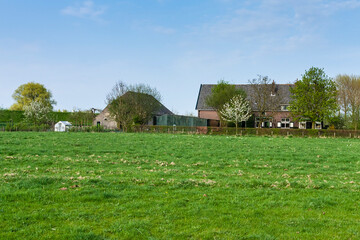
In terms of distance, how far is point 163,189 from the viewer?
826 cm

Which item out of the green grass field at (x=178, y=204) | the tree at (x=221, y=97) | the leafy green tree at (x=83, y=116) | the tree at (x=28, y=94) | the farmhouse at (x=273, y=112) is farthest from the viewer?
the tree at (x=28, y=94)

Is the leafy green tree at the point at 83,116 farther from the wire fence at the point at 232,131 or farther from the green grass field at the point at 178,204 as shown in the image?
the green grass field at the point at 178,204

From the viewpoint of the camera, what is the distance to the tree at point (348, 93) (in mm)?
54581

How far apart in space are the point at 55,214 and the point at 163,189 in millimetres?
3012

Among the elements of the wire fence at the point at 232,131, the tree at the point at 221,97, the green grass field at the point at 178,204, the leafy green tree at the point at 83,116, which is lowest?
the green grass field at the point at 178,204

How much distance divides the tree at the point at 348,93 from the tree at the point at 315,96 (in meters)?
8.27

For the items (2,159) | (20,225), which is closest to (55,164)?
(2,159)

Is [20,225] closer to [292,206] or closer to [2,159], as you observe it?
[292,206]

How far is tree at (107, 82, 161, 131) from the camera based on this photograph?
161 ft

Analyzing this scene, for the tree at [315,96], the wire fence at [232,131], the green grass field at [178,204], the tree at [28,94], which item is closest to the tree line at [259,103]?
Result: the tree at [315,96]

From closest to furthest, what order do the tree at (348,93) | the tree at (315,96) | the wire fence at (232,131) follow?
the wire fence at (232,131), the tree at (315,96), the tree at (348,93)

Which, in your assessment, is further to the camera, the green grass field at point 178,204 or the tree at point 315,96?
the tree at point 315,96

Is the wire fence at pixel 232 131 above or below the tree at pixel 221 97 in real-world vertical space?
below

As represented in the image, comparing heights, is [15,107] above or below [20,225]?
above
